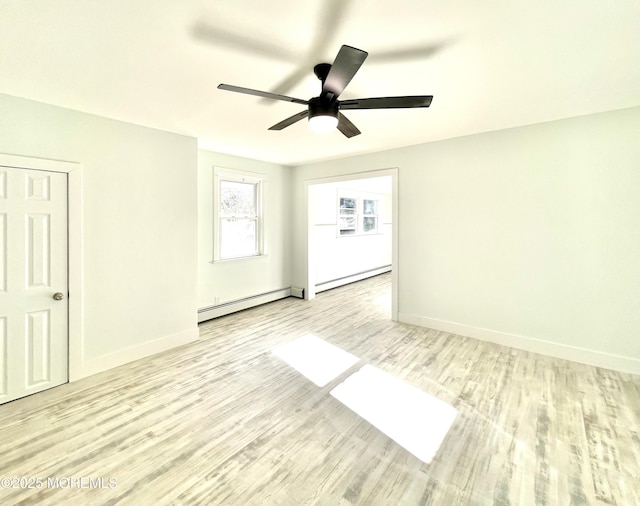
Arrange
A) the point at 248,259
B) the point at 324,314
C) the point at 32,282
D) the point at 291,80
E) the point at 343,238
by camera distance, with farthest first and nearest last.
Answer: the point at 343,238 < the point at 248,259 < the point at 324,314 < the point at 32,282 < the point at 291,80

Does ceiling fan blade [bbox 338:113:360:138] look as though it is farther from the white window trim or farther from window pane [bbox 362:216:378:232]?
window pane [bbox 362:216:378:232]

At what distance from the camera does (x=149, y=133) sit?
3.30 metres

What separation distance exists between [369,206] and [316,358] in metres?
5.56

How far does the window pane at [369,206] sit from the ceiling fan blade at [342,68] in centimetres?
597

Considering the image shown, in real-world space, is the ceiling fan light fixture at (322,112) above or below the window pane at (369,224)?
above

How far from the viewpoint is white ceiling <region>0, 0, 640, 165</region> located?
1551mm

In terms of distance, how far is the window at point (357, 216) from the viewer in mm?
7051

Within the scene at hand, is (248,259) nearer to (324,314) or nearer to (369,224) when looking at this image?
(324,314)

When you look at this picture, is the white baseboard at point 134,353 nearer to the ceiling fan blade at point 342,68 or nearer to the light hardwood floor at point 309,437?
the light hardwood floor at point 309,437

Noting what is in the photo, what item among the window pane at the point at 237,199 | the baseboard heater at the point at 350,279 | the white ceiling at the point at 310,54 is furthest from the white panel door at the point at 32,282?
the baseboard heater at the point at 350,279

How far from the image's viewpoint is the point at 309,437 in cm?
205

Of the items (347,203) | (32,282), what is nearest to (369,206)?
(347,203)

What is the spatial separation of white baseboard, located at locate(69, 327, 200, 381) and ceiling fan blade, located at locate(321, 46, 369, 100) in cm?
319

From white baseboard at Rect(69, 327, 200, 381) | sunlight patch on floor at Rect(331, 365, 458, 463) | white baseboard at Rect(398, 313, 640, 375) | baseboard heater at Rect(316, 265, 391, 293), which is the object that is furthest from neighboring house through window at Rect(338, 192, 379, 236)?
sunlight patch on floor at Rect(331, 365, 458, 463)
